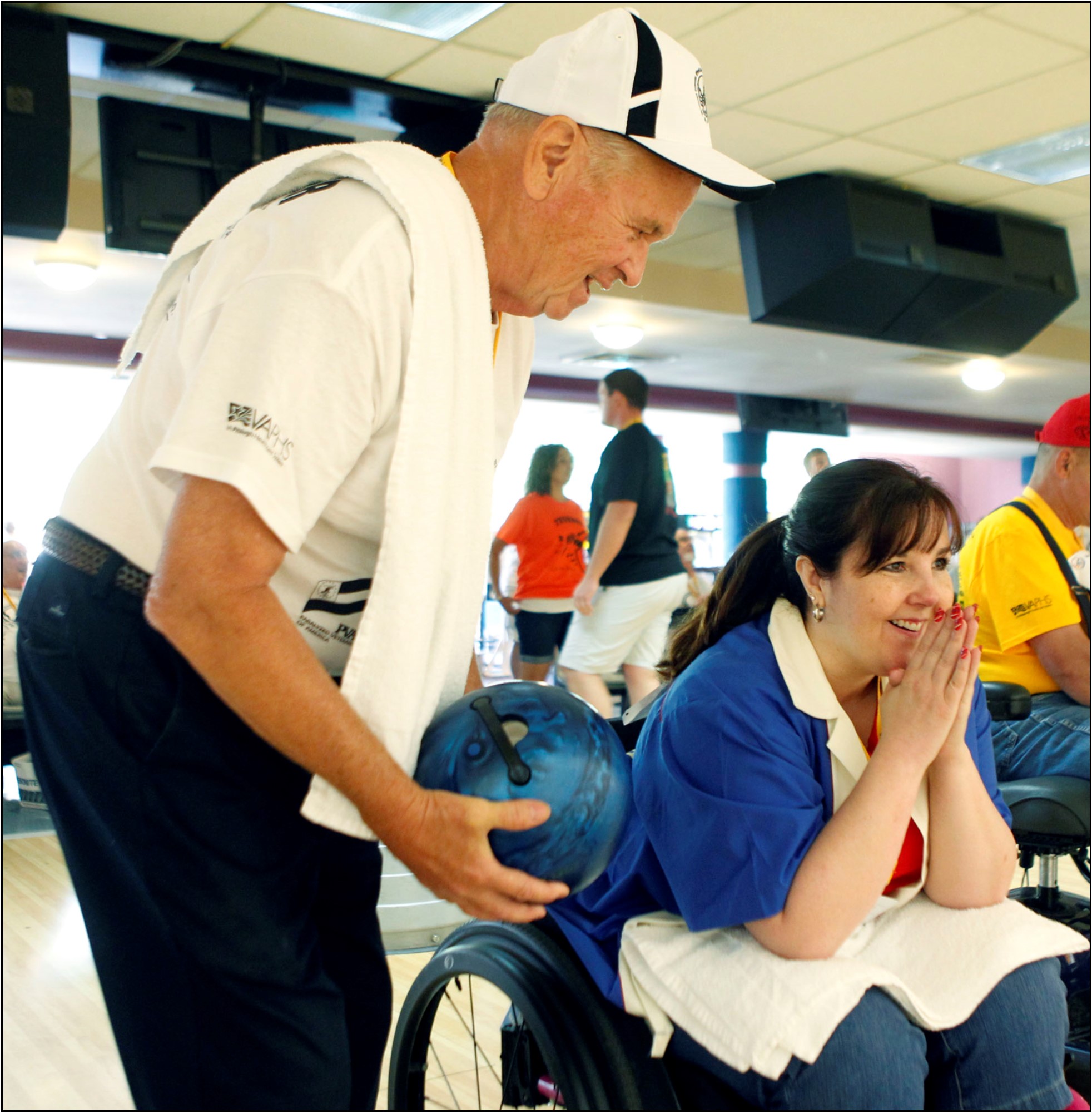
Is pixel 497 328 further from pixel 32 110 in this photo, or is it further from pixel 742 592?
pixel 32 110

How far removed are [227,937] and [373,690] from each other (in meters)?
0.26

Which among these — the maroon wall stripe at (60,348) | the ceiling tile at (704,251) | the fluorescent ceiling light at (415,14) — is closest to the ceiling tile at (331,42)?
the fluorescent ceiling light at (415,14)

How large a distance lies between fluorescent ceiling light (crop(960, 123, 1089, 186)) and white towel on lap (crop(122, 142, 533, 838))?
4137 millimetres

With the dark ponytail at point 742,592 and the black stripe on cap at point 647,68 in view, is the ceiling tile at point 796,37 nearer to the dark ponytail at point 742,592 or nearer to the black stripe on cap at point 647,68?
the dark ponytail at point 742,592

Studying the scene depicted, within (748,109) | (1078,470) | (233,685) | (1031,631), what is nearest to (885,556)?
(233,685)

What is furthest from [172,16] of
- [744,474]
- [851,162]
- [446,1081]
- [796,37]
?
[744,474]

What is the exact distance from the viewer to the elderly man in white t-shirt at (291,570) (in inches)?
35.7

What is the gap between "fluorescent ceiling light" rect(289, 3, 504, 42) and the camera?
3359 mm

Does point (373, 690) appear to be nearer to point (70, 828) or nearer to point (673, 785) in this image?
point (70, 828)

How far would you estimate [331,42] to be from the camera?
3.59 m

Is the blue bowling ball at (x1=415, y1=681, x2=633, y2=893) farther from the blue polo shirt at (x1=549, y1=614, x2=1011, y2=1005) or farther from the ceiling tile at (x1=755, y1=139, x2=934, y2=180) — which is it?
the ceiling tile at (x1=755, y1=139, x2=934, y2=180)

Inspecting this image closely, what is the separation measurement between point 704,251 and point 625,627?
283cm

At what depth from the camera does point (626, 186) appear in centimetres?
113

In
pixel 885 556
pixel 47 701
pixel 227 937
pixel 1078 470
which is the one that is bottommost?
pixel 227 937
